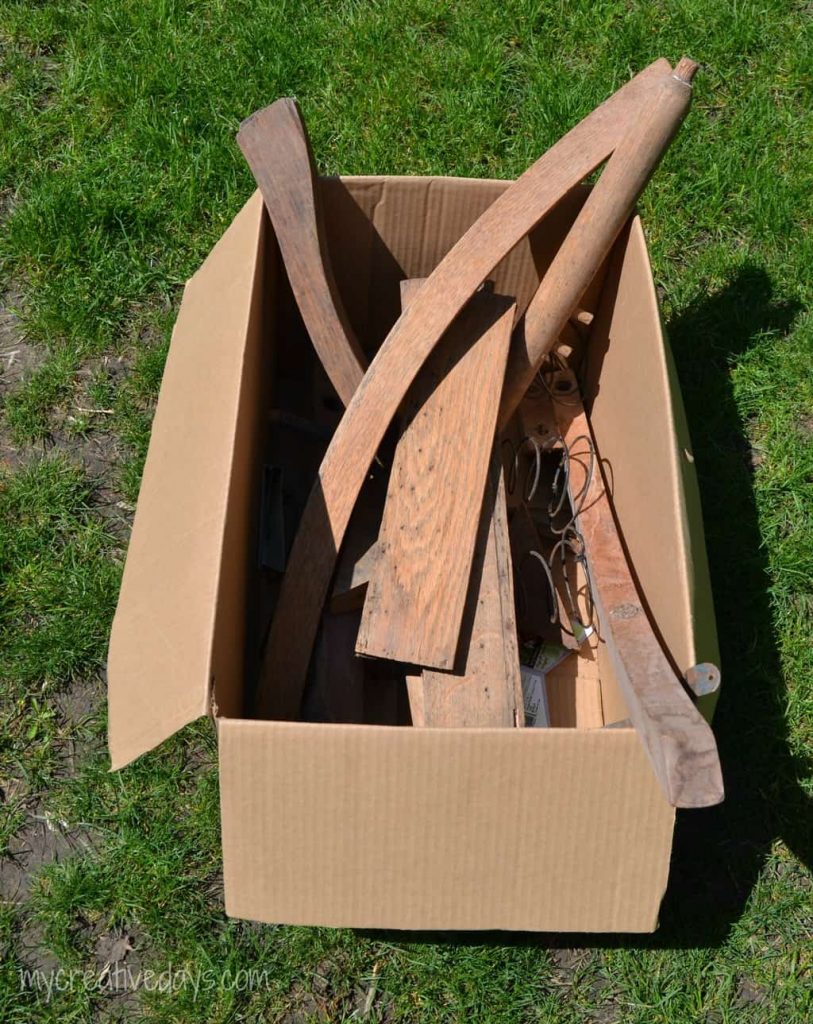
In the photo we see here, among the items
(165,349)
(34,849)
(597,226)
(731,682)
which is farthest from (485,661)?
(165,349)

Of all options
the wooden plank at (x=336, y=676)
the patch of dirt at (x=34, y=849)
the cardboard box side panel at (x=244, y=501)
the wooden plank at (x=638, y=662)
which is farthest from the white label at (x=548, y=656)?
the patch of dirt at (x=34, y=849)

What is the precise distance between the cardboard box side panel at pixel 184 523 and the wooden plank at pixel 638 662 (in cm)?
63

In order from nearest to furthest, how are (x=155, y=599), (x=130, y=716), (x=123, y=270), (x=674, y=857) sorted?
1. (x=130, y=716)
2. (x=155, y=599)
3. (x=674, y=857)
4. (x=123, y=270)

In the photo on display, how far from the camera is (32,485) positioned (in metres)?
2.26

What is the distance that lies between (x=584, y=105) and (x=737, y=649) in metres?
1.44

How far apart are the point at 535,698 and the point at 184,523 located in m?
0.75

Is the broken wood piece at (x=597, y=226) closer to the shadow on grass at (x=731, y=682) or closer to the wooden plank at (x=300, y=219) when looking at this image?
the wooden plank at (x=300, y=219)

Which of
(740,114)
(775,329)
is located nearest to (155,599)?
(775,329)

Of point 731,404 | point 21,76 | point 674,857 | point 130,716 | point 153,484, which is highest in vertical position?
point 21,76

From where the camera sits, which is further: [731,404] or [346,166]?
[346,166]

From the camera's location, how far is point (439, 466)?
1.78 m

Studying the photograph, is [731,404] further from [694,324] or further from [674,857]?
[674,857]

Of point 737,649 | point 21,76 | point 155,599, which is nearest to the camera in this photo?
point 155,599

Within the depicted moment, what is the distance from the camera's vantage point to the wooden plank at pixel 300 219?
1.80 meters
